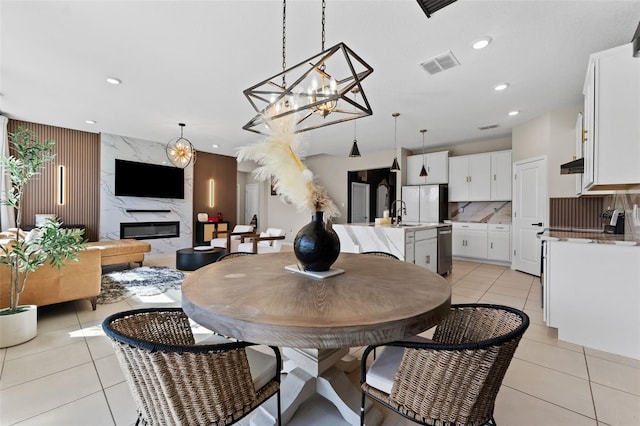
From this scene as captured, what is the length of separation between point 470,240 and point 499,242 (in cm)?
55

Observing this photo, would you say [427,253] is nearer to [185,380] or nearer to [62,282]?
[185,380]

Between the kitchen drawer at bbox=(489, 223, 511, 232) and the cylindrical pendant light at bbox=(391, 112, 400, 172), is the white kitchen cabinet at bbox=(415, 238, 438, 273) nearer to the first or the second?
the cylindrical pendant light at bbox=(391, 112, 400, 172)

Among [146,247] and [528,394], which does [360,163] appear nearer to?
[146,247]

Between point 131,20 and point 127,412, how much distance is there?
2.85 metres

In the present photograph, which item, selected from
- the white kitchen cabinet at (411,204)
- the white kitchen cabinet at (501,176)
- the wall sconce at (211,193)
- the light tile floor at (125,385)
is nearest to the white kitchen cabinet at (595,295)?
the light tile floor at (125,385)

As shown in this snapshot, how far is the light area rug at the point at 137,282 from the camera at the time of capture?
11.4ft

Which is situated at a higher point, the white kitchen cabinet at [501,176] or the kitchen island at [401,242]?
the white kitchen cabinet at [501,176]

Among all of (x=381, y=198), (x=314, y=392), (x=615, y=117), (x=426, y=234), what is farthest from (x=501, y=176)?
(x=314, y=392)

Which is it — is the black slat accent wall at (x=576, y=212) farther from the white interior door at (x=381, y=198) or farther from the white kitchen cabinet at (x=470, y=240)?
the white interior door at (x=381, y=198)

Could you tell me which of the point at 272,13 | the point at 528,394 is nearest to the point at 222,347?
the point at 528,394

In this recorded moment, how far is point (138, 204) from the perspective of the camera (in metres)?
6.37

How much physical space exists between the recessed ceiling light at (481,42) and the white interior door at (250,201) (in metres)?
8.30

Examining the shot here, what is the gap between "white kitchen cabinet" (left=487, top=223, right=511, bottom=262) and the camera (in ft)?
17.5

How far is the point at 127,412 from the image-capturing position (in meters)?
1.51
